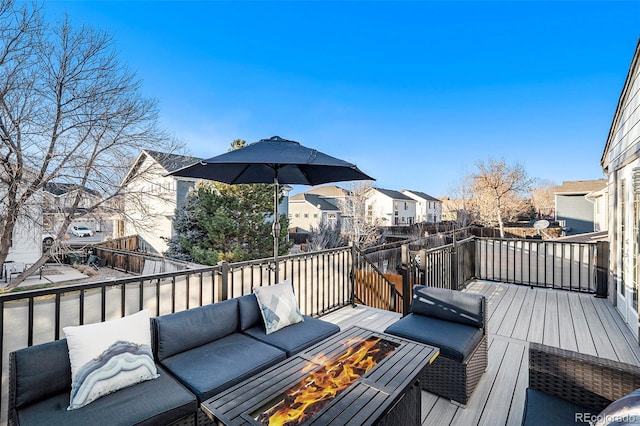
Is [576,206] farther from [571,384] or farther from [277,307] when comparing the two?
[277,307]

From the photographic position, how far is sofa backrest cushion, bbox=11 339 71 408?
177 cm

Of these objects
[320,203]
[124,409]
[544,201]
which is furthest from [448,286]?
[544,201]

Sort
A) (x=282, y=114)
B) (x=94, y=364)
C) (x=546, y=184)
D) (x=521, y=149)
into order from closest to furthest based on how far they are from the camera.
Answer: (x=94, y=364) → (x=282, y=114) → (x=521, y=149) → (x=546, y=184)

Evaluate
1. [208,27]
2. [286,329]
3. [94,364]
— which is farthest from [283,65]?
[94,364]

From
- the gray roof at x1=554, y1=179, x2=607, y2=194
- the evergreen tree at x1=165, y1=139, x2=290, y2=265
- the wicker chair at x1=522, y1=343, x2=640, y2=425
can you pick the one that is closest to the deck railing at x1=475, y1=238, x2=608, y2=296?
the wicker chair at x1=522, y1=343, x2=640, y2=425

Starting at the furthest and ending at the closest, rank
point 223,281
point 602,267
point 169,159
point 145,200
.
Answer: point 169,159 < point 145,200 < point 602,267 < point 223,281

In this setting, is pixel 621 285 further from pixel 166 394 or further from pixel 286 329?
pixel 166 394

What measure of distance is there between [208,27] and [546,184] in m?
51.1

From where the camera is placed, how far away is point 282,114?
678 inches

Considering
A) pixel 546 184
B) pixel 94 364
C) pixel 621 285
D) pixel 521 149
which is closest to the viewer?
pixel 94 364

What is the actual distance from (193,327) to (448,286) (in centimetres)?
453

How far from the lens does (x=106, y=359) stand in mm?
1962

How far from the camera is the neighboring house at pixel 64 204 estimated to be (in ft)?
25.1

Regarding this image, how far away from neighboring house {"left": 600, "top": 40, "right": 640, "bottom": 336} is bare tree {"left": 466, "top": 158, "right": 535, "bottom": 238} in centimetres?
1482
